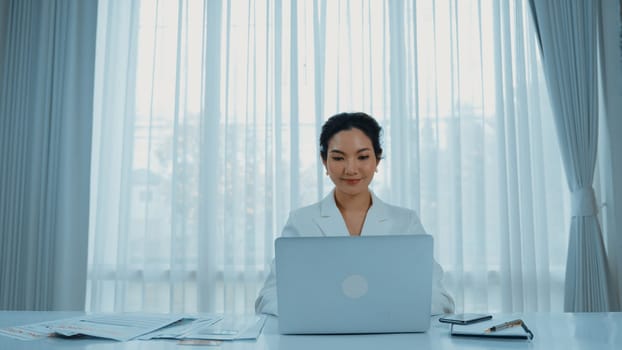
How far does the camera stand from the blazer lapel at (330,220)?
207cm

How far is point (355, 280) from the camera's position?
1.18 metres

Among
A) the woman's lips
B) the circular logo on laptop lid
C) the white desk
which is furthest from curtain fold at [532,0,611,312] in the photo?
the circular logo on laptop lid

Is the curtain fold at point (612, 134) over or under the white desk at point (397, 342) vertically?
over

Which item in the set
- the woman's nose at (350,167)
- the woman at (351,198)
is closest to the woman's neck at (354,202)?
the woman at (351,198)

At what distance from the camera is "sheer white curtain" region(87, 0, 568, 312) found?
9.37 feet

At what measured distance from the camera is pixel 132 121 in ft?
10.1

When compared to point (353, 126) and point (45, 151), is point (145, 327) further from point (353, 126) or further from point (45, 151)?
point (45, 151)

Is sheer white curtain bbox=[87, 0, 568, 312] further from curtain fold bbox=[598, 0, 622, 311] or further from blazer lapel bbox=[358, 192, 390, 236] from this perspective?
blazer lapel bbox=[358, 192, 390, 236]

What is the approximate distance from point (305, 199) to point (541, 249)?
129cm

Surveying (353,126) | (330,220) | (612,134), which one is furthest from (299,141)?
(612,134)

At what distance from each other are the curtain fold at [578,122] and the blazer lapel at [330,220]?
1417 millimetres

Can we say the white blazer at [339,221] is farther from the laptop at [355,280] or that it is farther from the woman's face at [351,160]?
the laptop at [355,280]

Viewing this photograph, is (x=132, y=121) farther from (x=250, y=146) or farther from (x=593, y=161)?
(x=593, y=161)

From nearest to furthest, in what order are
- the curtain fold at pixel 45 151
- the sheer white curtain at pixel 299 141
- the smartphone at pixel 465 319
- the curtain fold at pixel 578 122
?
the smartphone at pixel 465 319 → the curtain fold at pixel 578 122 → the sheer white curtain at pixel 299 141 → the curtain fold at pixel 45 151
